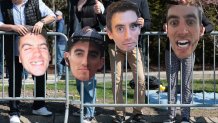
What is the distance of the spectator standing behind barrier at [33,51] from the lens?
22.9ft

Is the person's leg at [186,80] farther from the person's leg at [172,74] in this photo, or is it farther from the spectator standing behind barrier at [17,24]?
the spectator standing behind barrier at [17,24]

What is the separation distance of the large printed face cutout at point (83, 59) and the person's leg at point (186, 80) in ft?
3.74

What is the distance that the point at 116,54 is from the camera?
7133 millimetres

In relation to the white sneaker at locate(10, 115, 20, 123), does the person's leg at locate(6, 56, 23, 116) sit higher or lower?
higher

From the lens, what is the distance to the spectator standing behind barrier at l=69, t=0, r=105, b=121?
278 inches

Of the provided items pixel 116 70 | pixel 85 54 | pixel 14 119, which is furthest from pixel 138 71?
pixel 14 119

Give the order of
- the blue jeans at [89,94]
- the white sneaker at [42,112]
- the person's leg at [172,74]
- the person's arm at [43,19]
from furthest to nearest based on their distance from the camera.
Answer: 1. the white sneaker at [42,112]
2. the blue jeans at [89,94]
3. the person's leg at [172,74]
4. the person's arm at [43,19]

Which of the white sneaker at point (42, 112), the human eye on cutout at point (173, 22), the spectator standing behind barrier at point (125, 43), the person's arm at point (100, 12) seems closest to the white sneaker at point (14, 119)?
the white sneaker at point (42, 112)

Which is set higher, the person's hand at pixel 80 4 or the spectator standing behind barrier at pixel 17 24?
the person's hand at pixel 80 4

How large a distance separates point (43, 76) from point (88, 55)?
751mm

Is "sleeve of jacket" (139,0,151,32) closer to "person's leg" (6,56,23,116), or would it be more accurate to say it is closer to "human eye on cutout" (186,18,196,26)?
"human eye on cutout" (186,18,196,26)

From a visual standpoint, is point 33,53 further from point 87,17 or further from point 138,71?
point 138,71

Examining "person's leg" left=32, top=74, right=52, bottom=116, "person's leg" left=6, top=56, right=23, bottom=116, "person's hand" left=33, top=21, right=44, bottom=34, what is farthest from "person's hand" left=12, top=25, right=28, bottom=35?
"person's leg" left=32, top=74, right=52, bottom=116

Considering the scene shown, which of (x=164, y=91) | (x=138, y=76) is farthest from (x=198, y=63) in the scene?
(x=138, y=76)
